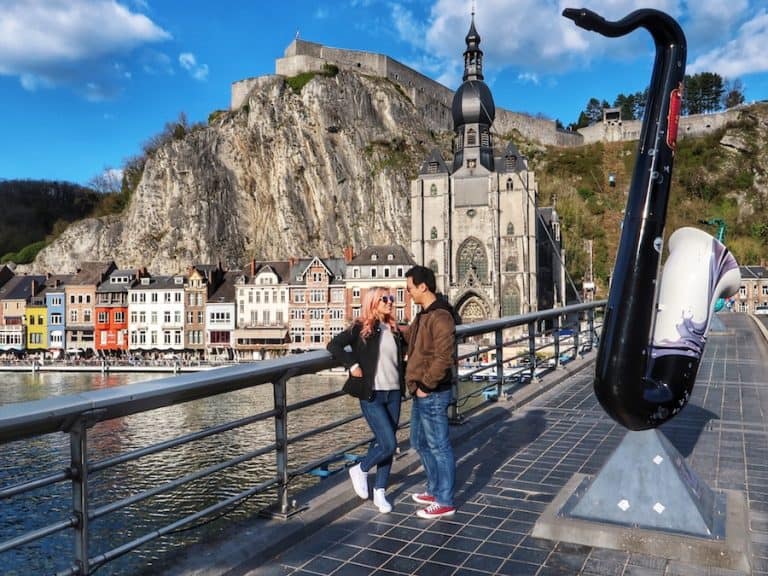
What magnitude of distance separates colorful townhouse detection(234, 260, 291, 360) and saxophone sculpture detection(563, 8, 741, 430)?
5265 cm

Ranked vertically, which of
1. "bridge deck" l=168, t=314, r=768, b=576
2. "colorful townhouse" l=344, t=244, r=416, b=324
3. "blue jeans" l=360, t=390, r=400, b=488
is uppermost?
"colorful townhouse" l=344, t=244, r=416, b=324

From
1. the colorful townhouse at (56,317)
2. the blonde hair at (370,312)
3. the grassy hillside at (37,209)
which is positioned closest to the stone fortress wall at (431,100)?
the grassy hillside at (37,209)

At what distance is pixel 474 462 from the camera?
17.9ft

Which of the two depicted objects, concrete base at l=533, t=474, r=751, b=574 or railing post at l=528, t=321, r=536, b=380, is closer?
concrete base at l=533, t=474, r=751, b=574

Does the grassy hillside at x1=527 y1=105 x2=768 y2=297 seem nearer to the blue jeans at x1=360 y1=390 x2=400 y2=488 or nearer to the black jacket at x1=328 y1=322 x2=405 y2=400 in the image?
the blue jeans at x1=360 y1=390 x2=400 y2=488

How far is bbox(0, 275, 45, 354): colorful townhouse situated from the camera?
199ft

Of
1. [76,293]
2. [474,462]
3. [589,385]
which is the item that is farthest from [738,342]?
[76,293]

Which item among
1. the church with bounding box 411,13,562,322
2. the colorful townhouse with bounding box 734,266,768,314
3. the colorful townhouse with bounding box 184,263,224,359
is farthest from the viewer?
the colorful townhouse with bounding box 734,266,768,314

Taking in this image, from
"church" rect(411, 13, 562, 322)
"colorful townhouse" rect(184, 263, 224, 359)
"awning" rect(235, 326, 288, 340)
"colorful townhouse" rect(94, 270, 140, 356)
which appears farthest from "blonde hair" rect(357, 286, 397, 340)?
"colorful townhouse" rect(94, 270, 140, 356)

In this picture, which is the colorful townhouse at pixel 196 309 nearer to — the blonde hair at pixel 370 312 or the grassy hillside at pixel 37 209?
the grassy hillside at pixel 37 209

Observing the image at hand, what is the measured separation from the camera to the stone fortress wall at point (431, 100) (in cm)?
8500

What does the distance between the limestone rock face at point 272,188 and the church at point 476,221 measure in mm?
13199

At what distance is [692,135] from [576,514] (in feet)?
354

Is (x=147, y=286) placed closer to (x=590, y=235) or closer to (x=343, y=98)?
(x=343, y=98)
